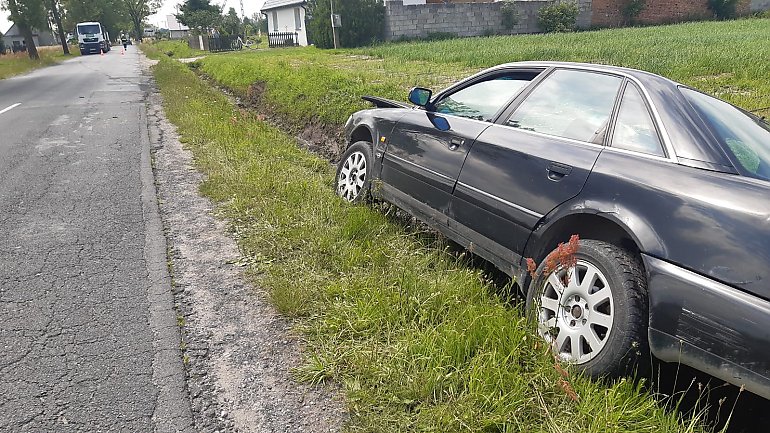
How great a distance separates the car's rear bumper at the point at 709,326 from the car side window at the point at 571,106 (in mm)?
998

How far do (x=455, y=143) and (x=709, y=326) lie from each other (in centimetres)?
205

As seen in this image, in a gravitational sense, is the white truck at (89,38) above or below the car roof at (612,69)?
above

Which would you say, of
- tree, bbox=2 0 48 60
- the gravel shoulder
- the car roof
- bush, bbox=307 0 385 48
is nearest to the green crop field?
the gravel shoulder

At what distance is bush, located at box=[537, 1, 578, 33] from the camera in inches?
1281

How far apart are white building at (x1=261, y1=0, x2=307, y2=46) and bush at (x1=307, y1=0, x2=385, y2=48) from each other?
24.8 ft

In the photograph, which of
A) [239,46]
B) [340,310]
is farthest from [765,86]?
[239,46]

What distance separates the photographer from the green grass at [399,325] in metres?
2.32

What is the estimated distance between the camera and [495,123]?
359cm

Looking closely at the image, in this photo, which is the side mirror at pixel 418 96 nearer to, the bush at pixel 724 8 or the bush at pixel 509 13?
the bush at pixel 509 13

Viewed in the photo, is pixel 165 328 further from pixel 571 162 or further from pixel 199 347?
pixel 571 162

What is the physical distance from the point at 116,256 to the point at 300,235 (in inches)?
56.3

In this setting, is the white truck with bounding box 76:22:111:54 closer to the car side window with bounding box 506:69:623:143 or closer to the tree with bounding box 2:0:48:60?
the tree with bounding box 2:0:48:60

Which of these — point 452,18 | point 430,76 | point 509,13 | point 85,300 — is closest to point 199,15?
point 452,18

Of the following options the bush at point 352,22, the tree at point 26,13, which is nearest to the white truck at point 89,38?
the tree at point 26,13
